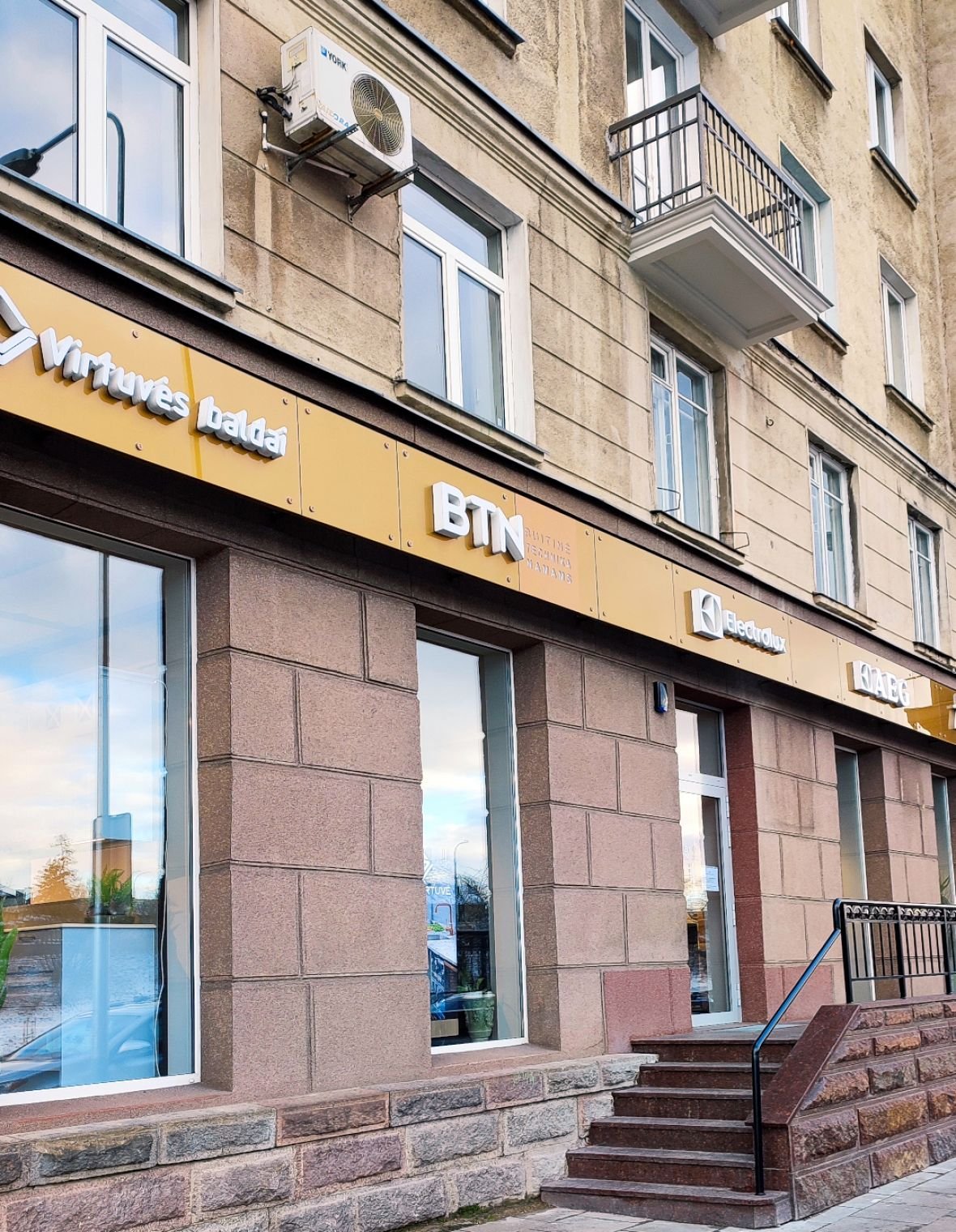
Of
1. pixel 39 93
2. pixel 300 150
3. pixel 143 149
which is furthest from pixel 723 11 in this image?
pixel 39 93

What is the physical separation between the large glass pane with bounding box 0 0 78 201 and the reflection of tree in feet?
10.3

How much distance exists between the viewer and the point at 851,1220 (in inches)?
296

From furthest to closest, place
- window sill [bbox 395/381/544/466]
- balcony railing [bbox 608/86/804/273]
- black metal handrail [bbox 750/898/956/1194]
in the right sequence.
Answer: balcony railing [bbox 608/86/804/273] < window sill [bbox 395/381/544/466] < black metal handrail [bbox 750/898/956/1194]

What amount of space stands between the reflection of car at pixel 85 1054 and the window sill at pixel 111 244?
3498 mm

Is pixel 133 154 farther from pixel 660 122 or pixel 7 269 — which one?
pixel 660 122

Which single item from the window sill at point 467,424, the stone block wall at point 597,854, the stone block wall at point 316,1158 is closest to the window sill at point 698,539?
the stone block wall at point 597,854

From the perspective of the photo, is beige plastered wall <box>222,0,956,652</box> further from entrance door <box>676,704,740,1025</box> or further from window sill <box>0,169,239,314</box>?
entrance door <box>676,704,740,1025</box>

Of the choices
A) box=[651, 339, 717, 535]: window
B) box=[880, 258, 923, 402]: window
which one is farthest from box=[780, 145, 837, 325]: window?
box=[651, 339, 717, 535]: window

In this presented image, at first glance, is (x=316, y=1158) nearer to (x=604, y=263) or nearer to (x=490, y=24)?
(x=604, y=263)

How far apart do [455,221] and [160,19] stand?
2.66 metres

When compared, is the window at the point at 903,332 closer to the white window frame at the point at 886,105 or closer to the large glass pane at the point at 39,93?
the white window frame at the point at 886,105

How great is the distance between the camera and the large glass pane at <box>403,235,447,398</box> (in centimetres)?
908

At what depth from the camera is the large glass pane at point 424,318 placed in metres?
9.08

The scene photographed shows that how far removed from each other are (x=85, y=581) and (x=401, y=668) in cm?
198
